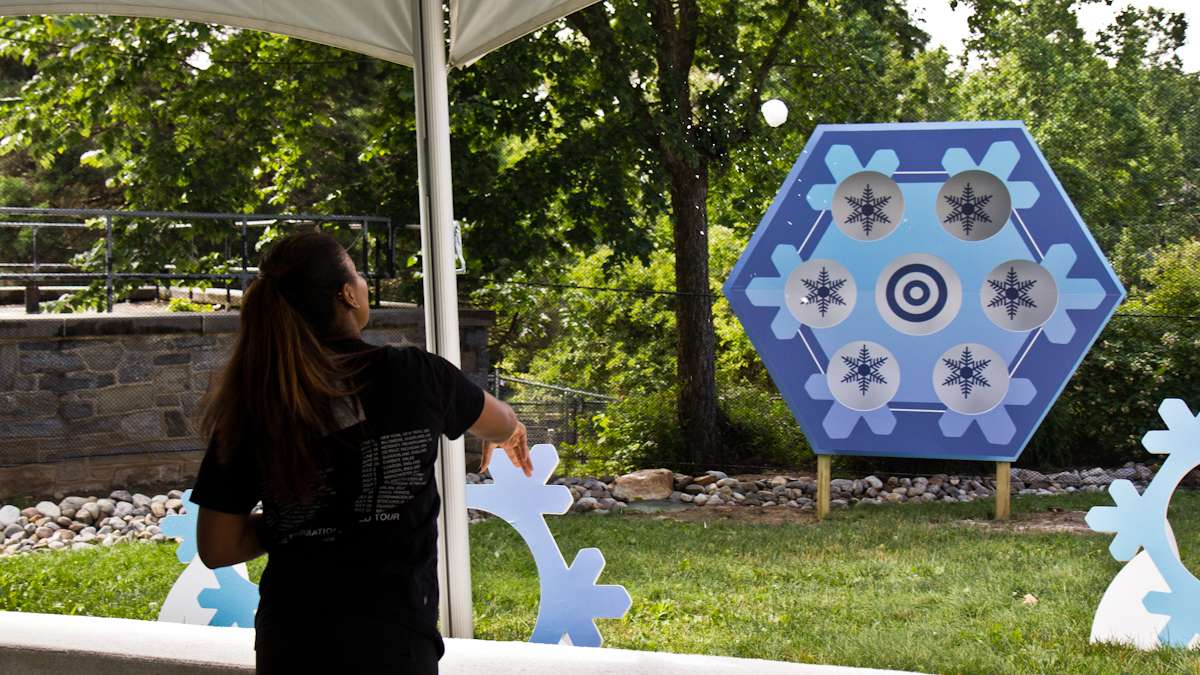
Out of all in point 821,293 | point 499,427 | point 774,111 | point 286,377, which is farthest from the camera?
point 774,111

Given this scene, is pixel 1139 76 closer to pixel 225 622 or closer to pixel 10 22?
pixel 225 622

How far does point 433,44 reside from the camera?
8.89ft

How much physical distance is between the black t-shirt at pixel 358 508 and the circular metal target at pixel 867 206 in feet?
9.66

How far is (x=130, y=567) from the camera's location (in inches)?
188

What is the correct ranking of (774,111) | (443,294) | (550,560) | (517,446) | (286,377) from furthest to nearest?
(774,111) < (550,560) < (443,294) < (517,446) < (286,377)

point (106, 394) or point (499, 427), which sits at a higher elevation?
point (499, 427)

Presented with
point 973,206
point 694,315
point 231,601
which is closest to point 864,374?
point 973,206

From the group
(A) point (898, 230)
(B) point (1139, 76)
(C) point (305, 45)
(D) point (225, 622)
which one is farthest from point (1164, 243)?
(C) point (305, 45)

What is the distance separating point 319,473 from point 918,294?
308 cm

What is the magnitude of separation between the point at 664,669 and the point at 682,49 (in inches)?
177

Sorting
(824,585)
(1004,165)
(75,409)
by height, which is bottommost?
(824,585)

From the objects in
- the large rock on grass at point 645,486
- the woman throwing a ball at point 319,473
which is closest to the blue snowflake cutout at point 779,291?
the large rock on grass at point 645,486

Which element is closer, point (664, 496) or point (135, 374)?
point (664, 496)

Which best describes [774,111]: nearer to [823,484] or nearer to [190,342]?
[823,484]
